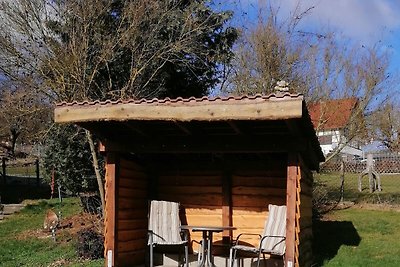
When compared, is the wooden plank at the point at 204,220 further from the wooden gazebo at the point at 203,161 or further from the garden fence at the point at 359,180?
the garden fence at the point at 359,180

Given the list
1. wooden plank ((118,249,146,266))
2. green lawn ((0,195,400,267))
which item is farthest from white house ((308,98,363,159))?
wooden plank ((118,249,146,266))

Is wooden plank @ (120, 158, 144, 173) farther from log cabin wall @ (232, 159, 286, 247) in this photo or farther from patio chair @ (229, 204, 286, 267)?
patio chair @ (229, 204, 286, 267)

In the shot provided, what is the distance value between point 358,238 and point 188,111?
20.1 feet

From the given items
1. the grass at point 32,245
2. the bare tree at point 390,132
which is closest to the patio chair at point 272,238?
the grass at point 32,245

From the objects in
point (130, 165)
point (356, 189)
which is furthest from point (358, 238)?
point (356, 189)

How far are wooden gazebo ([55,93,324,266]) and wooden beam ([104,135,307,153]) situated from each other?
0.01 m

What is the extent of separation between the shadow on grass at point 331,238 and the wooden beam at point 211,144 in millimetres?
2867

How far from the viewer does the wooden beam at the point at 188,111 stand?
18.7ft

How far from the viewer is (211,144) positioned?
715 centimetres

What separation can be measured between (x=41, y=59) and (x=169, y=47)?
2.91m

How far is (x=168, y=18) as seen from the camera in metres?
12.1

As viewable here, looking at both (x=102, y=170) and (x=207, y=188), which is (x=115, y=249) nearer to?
(x=207, y=188)

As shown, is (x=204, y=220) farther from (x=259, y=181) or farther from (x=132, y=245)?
(x=132, y=245)

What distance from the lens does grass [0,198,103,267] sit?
953 centimetres
